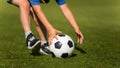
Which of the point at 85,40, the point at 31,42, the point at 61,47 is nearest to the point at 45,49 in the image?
the point at 31,42

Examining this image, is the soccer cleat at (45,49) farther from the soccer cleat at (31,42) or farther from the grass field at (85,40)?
the soccer cleat at (31,42)

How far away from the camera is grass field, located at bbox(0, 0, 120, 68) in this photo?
7947 millimetres

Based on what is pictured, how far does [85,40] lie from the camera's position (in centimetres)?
1140

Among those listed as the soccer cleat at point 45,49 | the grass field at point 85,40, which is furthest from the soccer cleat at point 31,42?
the soccer cleat at point 45,49

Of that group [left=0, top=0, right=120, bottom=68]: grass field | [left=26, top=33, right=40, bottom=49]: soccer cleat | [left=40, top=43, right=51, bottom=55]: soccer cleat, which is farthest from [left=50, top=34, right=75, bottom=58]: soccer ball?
[left=40, top=43, right=51, bottom=55]: soccer cleat

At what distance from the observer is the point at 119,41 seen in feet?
36.9

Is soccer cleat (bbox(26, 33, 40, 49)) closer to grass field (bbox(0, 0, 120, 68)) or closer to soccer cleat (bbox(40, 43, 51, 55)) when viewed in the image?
grass field (bbox(0, 0, 120, 68))

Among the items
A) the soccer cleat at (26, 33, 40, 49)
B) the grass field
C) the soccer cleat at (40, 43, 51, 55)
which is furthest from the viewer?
the soccer cleat at (40, 43, 51, 55)

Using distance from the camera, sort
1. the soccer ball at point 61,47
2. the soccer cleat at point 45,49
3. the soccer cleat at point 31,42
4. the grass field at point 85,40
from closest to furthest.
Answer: the grass field at point 85,40, the soccer ball at point 61,47, the soccer cleat at point 31,42, the soccer cleat at point 45,49

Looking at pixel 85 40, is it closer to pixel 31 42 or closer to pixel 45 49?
pixel 45 49

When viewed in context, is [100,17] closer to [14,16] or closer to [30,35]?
[14,16]

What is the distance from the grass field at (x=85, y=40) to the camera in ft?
26.1

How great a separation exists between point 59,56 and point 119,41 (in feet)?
10.8

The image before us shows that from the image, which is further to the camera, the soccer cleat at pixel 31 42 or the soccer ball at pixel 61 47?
the soccer cleat at pixel 31 42
